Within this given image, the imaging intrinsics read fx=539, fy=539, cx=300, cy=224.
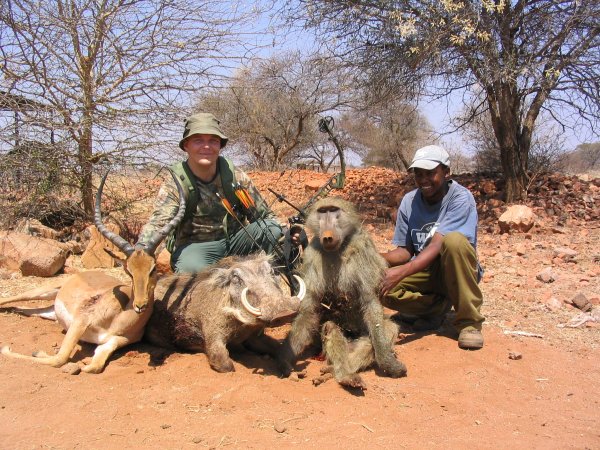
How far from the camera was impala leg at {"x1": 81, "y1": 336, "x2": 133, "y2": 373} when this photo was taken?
12.9 feet

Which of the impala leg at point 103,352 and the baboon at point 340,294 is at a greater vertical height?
the baboon at point 340,294

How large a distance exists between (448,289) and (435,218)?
0.62m

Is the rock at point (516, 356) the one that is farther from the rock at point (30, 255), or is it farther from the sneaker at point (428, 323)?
the rock at point (30, 255)

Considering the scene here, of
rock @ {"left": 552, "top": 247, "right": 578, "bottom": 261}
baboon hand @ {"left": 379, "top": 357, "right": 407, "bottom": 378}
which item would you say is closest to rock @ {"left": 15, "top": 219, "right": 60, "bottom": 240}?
baboon hand @ {"left": 379, "top": 357, "right": 407, "bottom": 378}

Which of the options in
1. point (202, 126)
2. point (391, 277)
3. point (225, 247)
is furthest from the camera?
point (225, 247)

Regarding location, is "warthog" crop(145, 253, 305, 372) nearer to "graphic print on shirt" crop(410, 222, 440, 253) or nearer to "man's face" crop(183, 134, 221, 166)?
"man's face" crop(183, 134, 221, 166)

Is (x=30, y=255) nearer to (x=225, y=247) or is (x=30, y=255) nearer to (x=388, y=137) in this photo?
(x=225, y=247)

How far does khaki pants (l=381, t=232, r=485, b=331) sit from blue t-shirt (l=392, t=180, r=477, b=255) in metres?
0.14

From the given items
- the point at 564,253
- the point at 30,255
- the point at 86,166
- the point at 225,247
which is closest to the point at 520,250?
the point at 564,253

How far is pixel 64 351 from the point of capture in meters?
4.08

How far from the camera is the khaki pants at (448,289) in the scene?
4391mm

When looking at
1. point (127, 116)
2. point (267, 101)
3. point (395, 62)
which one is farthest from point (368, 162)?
point (127, 116)

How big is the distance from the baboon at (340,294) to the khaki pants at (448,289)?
54cm

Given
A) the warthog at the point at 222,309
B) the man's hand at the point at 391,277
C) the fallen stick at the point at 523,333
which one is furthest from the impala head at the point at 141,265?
the fallen stick at the point at 523,333
